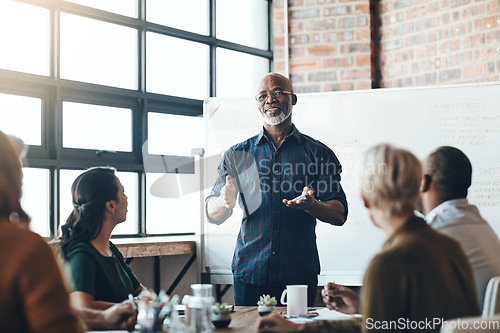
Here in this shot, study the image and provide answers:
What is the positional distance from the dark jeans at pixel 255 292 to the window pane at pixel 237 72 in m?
2.29

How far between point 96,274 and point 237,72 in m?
3.11

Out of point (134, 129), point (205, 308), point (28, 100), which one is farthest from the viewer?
point (134, 129)

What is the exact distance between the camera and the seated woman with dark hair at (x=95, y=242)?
1.97m

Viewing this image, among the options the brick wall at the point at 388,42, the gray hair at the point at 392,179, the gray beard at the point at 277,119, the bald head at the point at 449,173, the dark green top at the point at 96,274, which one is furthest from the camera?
the brick wall at the point at 388,42

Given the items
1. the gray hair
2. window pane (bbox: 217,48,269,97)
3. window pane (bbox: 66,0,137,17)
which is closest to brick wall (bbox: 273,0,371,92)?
window pane (bbox: 217,48,269,97)

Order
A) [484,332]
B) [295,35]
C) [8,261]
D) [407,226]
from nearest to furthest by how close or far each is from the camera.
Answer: [8,261], [484,332], [407,226], [295,35]

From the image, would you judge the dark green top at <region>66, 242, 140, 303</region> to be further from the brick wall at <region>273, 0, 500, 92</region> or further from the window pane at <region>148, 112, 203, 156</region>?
the brick wall at <region>273, 0, 500, 92</region>

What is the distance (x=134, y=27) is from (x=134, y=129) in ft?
2.47

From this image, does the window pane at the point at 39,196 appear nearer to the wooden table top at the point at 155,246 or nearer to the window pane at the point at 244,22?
the wooden table top at the point at 155,246

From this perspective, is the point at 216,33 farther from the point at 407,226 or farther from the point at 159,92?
the point at 407,226

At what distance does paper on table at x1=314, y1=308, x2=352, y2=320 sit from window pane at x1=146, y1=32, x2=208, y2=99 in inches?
105

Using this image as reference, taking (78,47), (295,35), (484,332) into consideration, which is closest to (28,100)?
(78,47)

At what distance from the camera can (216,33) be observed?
477cm

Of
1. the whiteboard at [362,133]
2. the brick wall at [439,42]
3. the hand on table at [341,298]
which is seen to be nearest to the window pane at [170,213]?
the whiteboard at [362,133]
